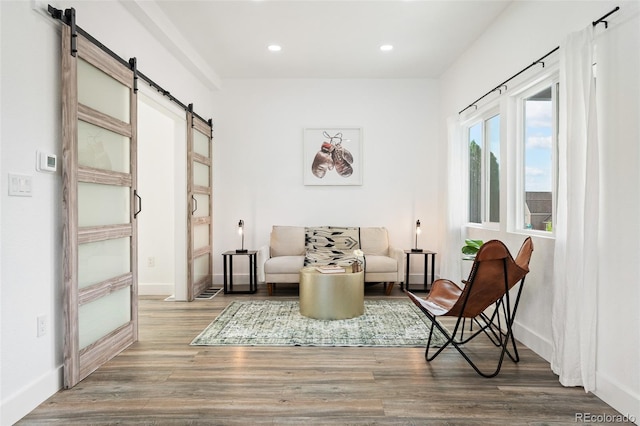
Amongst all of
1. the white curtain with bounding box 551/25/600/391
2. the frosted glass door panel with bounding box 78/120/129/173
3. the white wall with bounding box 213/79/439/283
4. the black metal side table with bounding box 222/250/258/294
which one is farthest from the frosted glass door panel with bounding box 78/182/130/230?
the white curtain with bounding box 551/25/600/391

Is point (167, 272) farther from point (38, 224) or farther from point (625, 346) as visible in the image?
point (625, 346)

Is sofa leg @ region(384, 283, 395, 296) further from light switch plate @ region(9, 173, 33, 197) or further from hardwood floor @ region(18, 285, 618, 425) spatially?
light switch plate @ region(9, 173, 33, 197)

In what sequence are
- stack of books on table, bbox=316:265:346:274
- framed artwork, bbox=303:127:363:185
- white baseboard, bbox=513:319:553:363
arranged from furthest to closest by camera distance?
framed artwork, bbox=303:127:363:185 → stack of books on table, bbox=316:265:346:274 → white baseboard, bbox=513:319:553:363

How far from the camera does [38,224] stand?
6.99 ft

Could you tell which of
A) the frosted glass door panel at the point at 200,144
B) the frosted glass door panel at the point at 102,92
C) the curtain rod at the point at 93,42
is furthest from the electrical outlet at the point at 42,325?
the frosted glass door panel at the point at 200,144

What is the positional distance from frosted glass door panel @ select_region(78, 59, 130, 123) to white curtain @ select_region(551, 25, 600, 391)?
10.2 feet

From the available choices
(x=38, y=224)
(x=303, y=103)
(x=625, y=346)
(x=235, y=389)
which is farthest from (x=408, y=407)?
(x=303, y=103)

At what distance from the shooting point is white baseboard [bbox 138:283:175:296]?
488cm

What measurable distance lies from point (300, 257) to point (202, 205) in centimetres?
148

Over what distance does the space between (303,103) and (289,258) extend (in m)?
2.26

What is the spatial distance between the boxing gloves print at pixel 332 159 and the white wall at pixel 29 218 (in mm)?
3418

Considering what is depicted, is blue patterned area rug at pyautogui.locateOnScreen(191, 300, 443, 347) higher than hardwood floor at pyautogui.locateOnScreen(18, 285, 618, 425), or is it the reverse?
blue patterned area rug at pyautogui.locateOnScreen(191, 300, 443, 347)

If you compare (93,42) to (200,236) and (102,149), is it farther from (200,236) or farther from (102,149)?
(200,236)

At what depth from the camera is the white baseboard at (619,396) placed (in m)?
1.96
